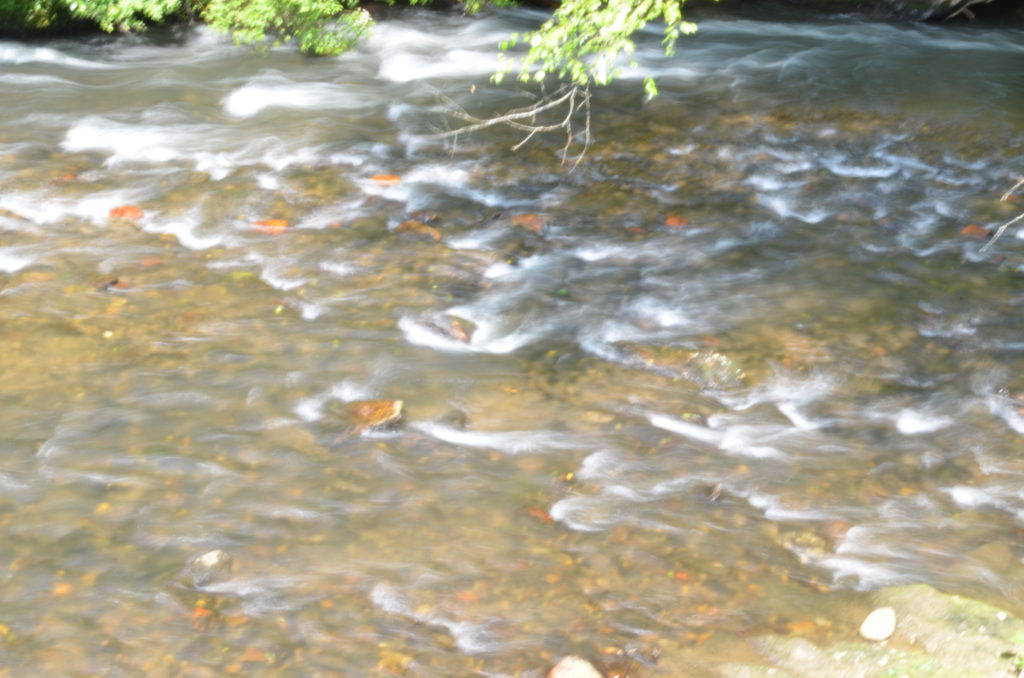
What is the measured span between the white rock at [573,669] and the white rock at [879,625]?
3.61 feet

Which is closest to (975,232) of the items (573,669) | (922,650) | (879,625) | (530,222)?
(530,222)

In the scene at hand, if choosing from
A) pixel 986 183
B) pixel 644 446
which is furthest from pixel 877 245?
pixel 644 446

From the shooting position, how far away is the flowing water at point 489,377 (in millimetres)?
4254

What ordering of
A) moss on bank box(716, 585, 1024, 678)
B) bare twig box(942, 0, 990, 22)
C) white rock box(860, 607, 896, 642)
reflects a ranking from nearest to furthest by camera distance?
moss on bank box(716, 585, 1024, 678)
white rock box(860, 607, 896, 642)
bare twig box(942, 0, 990, 22)

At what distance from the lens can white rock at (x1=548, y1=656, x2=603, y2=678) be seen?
12.6 feet

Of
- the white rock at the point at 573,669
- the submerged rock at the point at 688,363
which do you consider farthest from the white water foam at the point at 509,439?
the white rock at the point at 573,669

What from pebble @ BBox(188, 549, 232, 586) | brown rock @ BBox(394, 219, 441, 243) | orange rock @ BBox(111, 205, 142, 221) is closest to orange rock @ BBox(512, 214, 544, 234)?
brown rock @ BBox(394, 219, 441, 243)

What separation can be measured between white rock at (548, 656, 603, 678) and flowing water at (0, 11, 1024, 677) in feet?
0.47

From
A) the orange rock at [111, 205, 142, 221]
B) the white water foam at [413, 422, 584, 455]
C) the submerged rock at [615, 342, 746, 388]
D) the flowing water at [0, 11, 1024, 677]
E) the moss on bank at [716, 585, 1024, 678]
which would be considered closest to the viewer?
the moss on bank at [716, 585, 1024, 678]

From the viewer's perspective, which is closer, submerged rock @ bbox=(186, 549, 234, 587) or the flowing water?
the flowing water

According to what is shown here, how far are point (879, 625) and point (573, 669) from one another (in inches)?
49.2

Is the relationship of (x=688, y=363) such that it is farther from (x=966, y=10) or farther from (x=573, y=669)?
(x=966, y=10)

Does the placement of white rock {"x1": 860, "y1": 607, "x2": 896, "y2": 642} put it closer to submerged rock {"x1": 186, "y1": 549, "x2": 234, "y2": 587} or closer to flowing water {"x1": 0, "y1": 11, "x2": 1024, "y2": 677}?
flowing water {"x1": 0, "y1": 11, "x2": 1024, "y2": 677}

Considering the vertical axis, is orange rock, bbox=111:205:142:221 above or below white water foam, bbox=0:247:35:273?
above
